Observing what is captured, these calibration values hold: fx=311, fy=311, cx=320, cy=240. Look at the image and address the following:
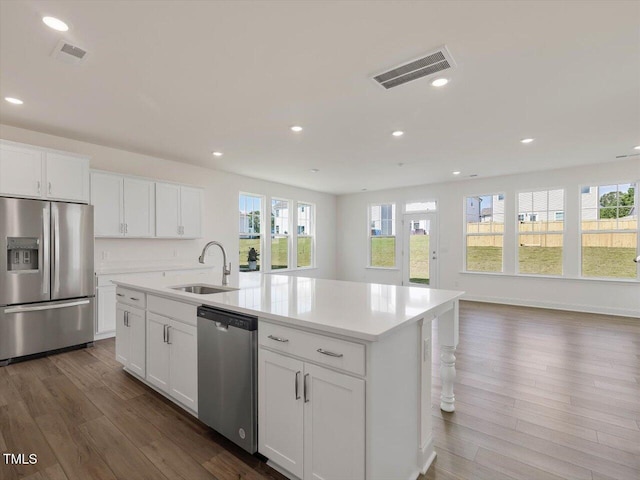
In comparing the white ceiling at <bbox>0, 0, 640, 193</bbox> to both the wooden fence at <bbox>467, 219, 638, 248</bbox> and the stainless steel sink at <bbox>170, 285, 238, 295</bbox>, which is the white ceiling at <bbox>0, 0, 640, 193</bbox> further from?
the stainless steel sink at <bbox>170, 285, 238, 295</bbox>

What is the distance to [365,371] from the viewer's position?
1.32 metres

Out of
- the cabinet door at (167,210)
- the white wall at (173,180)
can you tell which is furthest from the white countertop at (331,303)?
the cabinet door at (167,210)

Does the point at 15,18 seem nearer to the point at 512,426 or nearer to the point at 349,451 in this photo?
the point at 349,451

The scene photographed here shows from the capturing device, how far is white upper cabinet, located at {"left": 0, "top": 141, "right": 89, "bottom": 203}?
3.32m

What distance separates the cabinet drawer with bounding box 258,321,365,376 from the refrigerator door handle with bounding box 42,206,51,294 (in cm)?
329

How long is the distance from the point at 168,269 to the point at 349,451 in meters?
4.34

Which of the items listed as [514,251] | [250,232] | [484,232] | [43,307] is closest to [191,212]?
[250,232]

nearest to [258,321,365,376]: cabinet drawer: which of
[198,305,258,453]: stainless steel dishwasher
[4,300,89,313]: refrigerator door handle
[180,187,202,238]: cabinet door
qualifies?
[198,305,258,453]: stainless steel dishwasher

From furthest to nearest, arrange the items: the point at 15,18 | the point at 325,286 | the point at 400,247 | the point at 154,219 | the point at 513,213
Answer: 1. the point at 400,247
2. the point at 513,213
3. the point at 154,219
4. the point at 325,286
5. the point at 15,18

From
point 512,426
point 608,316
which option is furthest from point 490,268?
point 512,426

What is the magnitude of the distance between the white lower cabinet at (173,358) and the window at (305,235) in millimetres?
5471

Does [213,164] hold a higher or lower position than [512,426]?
higher

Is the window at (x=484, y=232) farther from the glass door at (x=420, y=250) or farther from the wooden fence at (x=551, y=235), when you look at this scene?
the glass door at (x=420, y=250)

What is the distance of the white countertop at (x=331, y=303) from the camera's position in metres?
1.43
